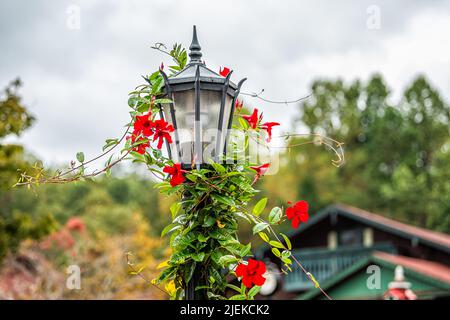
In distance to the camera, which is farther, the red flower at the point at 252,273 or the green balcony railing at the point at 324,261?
the green balcony railing at the point at 324,261

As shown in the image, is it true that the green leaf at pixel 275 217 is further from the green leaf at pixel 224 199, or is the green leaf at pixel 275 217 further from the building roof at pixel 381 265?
the building roof at pixel 381 265

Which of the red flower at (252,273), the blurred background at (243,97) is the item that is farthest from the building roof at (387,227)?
the red flower at (252,273)

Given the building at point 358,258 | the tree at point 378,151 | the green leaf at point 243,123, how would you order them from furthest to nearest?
the tree at point 378,151
the building at point 358,258
the green leaf at point 243,123

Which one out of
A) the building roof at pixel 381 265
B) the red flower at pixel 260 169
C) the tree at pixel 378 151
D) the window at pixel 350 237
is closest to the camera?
the red flower at pixel 260 169

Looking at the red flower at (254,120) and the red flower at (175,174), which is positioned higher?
the red flower at (254,120)

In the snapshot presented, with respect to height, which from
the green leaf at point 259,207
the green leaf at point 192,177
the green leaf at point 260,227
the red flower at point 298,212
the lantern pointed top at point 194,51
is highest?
the lantern pointed top at point 194,51

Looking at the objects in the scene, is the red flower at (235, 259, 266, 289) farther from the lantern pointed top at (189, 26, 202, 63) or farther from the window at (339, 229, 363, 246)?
the window at (339, 229, 363, 246)

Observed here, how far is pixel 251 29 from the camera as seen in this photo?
2448 cm

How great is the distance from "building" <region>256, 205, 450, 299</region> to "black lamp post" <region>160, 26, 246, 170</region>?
35.6 ft

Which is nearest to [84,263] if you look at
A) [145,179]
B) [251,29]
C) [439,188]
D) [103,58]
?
[103,58]

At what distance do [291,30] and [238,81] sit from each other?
2530 cm

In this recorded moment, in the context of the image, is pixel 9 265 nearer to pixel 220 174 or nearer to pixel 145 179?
pixel 220 174

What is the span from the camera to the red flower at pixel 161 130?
2.78m

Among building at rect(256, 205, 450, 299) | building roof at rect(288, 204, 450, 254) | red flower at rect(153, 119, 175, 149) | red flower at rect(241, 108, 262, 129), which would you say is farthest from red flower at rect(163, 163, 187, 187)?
building roof at rect(288, 204, 450, 254)
